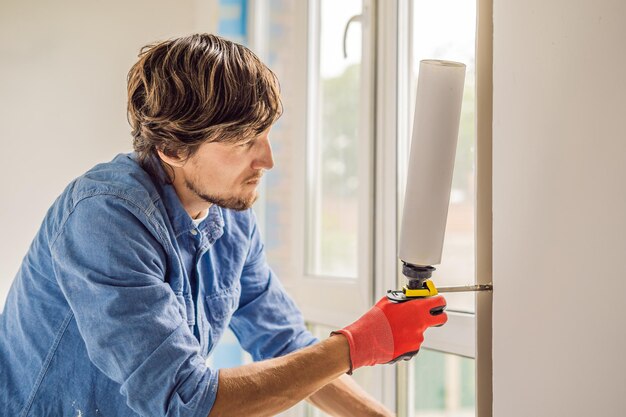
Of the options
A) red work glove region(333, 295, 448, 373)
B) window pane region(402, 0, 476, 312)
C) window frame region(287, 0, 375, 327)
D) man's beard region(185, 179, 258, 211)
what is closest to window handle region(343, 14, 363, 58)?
window frame region(287, 0, 375, 327)

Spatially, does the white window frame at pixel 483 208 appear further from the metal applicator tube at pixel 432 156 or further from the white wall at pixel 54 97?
the white wall at pixel 54 97

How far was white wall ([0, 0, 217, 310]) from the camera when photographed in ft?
5.48

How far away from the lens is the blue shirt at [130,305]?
3.26ft

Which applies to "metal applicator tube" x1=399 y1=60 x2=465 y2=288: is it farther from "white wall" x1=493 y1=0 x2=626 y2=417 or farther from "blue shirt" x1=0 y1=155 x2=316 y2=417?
"blue shirt" x1=0 y1=155 x2=316 y2=417

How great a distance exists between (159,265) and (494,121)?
0.60 m

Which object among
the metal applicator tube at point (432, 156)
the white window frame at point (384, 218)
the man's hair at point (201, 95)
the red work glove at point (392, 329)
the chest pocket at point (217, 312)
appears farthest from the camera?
the white window frame at point (384, 218)

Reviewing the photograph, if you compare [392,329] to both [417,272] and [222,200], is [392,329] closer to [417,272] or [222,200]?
[417,272]

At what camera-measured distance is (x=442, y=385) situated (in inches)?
55.7

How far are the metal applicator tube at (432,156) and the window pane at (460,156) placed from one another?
400 mm

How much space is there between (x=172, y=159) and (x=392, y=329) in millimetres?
527

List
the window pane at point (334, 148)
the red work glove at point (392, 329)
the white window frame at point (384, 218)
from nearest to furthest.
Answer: the red work glove at point (392, 329) < the white window frame at point (384, 218) < the window pane at point (334, 148)

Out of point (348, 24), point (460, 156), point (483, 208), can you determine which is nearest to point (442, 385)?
point (460, 156)

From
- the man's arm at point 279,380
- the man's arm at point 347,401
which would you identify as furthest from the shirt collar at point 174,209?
the man's arm at point 347,401

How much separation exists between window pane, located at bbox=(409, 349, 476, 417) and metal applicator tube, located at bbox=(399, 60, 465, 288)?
20.2 inches
